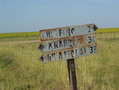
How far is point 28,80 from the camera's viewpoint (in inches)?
225

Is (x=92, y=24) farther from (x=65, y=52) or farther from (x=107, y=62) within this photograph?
(x=107, y=62)

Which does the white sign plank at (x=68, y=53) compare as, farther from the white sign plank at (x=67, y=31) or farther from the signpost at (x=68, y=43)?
the white sign plank at (x=67, y=31)

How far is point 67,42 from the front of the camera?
11.7 feet

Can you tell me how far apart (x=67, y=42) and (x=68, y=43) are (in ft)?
0.08

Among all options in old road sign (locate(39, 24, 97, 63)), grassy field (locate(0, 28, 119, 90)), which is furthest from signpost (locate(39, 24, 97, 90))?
grassy field (locate(0, 28, 119, 90))

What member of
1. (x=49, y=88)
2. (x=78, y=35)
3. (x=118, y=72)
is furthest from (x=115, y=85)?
(x=78, y=35)

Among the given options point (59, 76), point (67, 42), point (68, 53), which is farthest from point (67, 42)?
point (59, 76)

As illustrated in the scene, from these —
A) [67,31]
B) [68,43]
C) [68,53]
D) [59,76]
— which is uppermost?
[67,31]

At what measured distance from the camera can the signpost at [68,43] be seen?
11.3ft

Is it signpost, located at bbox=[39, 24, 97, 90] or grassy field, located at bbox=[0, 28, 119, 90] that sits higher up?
signpost, located at bbox=[39, 24, 97, 90]

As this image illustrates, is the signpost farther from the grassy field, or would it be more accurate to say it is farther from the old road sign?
the grassy field

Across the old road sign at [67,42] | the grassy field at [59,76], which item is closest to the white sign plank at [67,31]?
the old road sign at [67,42]

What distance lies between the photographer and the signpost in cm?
346

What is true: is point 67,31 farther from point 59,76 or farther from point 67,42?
point 59,76
